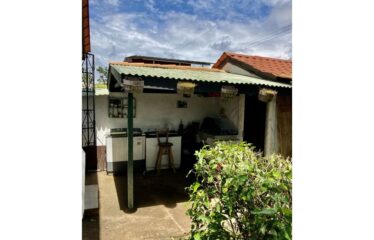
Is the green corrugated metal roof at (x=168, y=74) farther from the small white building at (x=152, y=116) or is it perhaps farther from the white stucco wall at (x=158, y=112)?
the white stucco wall at (x=158, y=112)

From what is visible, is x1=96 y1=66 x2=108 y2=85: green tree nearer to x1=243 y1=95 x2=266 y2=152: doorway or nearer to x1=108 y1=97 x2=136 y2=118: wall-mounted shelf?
x1=108 y1=97 x2=136 y2=118: wall-mounted shelf

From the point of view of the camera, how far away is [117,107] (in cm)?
845

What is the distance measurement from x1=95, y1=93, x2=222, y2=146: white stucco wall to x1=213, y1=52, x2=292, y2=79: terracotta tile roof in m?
1.67

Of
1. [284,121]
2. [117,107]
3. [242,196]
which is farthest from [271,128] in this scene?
[242,196]

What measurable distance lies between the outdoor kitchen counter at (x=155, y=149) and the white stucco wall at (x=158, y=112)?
2.44 ft

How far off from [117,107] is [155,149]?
194cm

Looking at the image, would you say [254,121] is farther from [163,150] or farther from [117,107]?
[117,107]

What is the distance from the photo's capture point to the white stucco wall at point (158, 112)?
8289 mm

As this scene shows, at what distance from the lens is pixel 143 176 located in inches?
305
